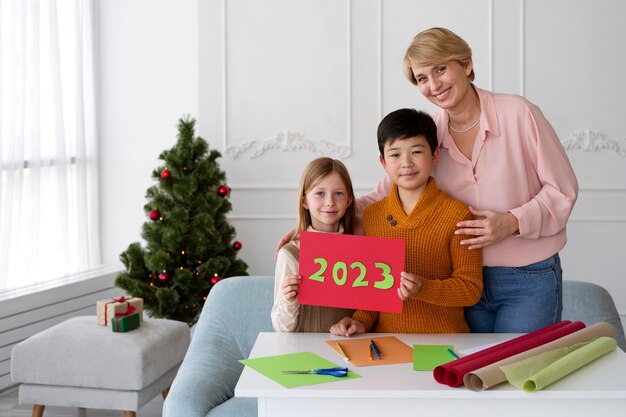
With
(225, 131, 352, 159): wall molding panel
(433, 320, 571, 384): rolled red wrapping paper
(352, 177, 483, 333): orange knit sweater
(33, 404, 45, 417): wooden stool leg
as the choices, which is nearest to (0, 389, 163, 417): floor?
(33, 404, 45, 417): wooden stool leg

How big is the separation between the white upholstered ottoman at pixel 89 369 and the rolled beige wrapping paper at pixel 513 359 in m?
1.93

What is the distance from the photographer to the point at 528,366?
1684mm

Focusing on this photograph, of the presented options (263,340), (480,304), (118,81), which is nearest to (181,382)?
(263,340)

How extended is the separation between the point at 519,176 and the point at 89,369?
6.53 ft

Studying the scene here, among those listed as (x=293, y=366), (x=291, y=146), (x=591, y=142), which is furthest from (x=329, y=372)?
(x=591, y=142)

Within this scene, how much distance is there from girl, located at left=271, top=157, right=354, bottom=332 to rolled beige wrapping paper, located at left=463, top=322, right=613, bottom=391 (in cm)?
71

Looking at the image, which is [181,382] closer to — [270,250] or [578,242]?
[270,250]

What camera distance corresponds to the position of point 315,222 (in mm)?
2461

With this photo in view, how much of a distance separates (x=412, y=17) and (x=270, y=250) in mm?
1771

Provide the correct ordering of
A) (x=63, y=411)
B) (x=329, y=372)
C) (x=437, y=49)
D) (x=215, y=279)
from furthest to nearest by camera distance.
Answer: (x=215, y=279) < (x=63, y=411) < (x=437, y=49) < (x=329, y=372)

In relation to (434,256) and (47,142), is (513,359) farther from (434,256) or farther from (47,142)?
(47,142)

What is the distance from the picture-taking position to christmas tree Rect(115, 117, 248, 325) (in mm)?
4359

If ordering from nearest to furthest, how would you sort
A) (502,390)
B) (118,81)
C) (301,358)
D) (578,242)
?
1. (502,390)
2. (301,358)
3. (578,242)
4. (118,81)

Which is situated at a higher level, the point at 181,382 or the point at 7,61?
the point at 7,61
